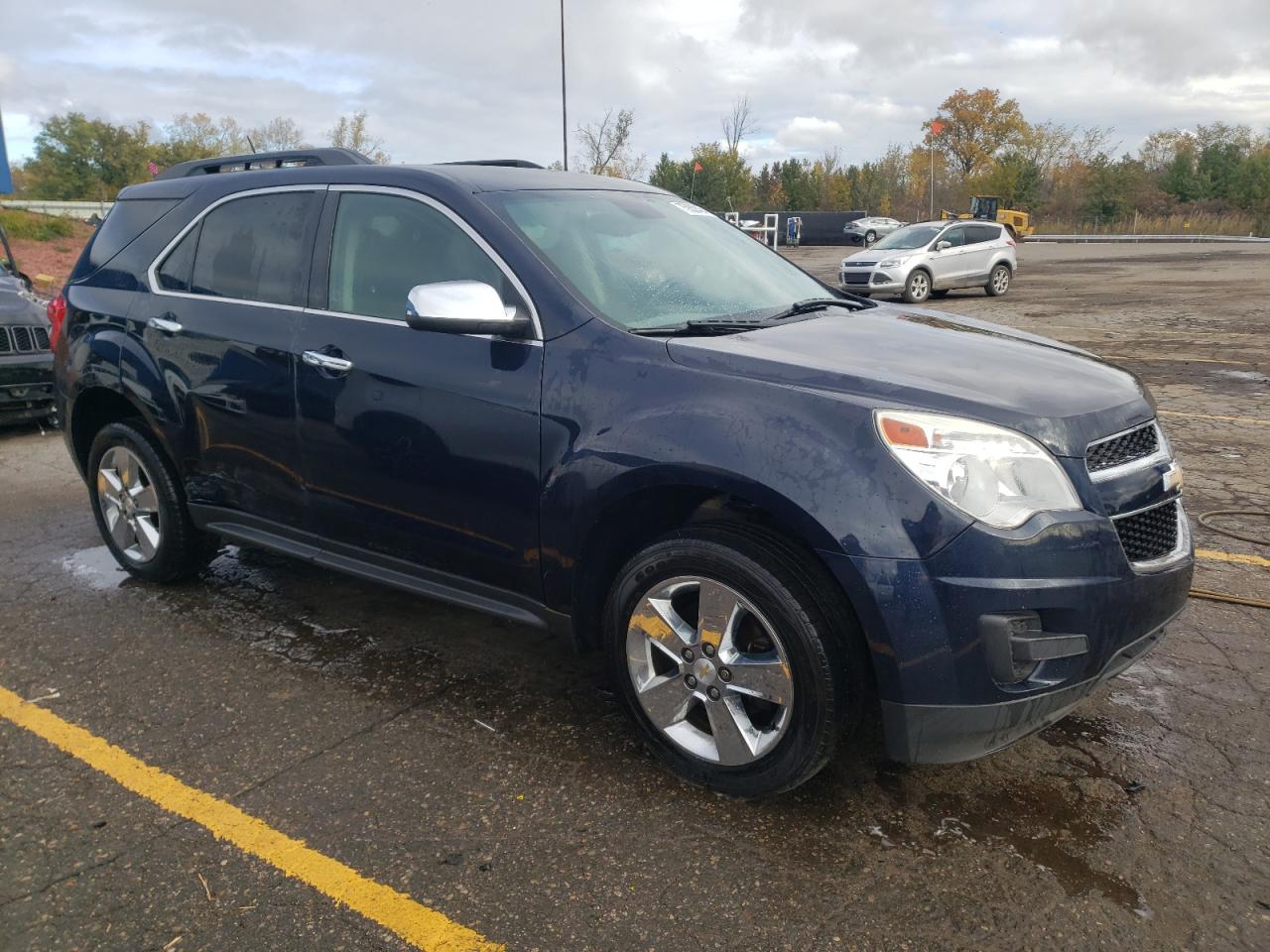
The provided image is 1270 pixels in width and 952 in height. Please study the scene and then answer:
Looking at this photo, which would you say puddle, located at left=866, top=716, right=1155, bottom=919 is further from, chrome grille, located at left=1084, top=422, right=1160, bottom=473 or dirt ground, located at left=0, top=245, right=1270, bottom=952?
chrome grille, located at left=1084, top=422, right=1160, bottom=473

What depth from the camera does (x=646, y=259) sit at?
11.3 feet

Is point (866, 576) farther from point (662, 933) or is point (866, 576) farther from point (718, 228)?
point (718, 228)

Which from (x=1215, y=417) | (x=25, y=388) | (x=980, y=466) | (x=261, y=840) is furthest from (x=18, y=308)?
(x=1215, y=417)

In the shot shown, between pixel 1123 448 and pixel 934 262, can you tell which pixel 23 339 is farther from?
pixel 934 262

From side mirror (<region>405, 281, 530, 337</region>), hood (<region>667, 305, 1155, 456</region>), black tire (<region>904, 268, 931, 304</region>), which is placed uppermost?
side mirror (<region>405, 281, 530, 337</region>)

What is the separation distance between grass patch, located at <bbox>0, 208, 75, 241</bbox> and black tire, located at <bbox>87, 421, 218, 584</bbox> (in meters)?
29.9

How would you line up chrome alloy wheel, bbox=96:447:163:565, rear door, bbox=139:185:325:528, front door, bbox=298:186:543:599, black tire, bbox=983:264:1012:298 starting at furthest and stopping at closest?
black tire, bbox=983:264:1012:298, chrome alloy wheel, bbox=96:447:163:565, rear door, bbox=139:185:325:528, front door, bbox=298:186:543:599

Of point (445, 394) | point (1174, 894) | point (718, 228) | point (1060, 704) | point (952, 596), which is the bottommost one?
point (1174, 894)

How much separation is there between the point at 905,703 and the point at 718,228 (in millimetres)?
2362

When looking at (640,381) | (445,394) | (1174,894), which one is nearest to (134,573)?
(445,394)

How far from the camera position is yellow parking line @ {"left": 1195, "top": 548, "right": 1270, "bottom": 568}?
459 cm

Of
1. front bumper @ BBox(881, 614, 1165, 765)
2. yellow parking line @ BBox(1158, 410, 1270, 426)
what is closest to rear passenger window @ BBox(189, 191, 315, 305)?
front bumper @ BBox(881, 614, 1165, 765)

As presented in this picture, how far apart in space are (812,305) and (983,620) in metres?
1.65

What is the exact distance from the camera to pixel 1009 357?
9.90 ft
